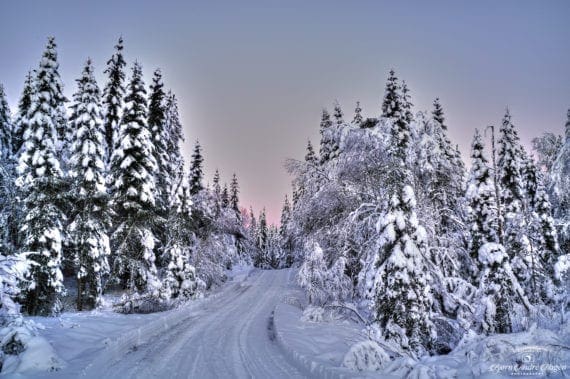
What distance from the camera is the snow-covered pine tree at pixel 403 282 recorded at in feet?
33.6

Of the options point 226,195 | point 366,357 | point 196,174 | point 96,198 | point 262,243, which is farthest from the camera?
point 262,243

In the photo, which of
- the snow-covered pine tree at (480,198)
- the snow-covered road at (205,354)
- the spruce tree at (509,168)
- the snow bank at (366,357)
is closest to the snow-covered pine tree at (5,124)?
the snow-covered road at (205,354)

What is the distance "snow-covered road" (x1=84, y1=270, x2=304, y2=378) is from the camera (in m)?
8.95

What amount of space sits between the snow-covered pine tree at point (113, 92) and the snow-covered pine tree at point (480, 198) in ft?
76.7

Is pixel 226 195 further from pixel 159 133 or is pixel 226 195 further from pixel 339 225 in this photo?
pixel 339 225

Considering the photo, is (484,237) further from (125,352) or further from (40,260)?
(40,260)

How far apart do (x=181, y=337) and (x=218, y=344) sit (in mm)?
1966

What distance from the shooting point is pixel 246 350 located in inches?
452

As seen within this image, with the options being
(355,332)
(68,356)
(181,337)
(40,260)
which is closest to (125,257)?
(40,260)

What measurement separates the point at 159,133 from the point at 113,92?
14.6ft

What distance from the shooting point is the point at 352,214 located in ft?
53.4

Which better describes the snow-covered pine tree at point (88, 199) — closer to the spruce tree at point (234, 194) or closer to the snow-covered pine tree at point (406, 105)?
the snow-covered pine tree at point (406, 105)

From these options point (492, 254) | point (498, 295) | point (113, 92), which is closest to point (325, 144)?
point (113, 92)

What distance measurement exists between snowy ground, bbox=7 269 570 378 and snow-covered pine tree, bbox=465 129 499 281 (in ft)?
29.8
